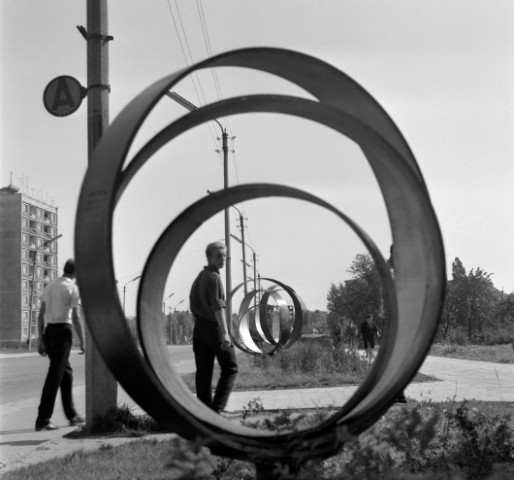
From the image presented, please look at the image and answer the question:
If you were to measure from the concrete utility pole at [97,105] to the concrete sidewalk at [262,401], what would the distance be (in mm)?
551

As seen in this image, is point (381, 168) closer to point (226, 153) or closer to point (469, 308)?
point (226, 153)

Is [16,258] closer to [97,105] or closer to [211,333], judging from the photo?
[97,105]

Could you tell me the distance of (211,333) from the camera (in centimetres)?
801

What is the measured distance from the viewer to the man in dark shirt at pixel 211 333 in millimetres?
7953

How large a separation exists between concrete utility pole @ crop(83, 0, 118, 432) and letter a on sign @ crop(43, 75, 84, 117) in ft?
0.86

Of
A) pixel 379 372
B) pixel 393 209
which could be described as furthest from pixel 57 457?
pixel 393 209

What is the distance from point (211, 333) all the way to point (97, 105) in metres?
2.79

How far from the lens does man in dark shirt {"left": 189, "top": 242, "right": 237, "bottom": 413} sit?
7.95m

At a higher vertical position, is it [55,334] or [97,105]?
[97,105]

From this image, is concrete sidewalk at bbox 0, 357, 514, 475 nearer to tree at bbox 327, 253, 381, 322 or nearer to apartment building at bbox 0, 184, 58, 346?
tree at bbox 327, 253, 381, 322

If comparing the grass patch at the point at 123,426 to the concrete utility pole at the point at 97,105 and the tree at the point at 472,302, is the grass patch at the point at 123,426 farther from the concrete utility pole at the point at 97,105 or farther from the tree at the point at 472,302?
the tree at the point at 472,302

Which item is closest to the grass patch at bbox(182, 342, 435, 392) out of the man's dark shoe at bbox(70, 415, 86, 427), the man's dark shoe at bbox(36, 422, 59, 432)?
the man's dark shoe at bbox(70, 415, 86, 427)

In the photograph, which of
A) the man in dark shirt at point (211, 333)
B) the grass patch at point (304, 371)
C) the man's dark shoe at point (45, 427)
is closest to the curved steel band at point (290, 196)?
the man in dark shirt at point (211, 333)

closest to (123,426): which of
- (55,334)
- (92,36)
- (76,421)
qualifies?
(76,421)
